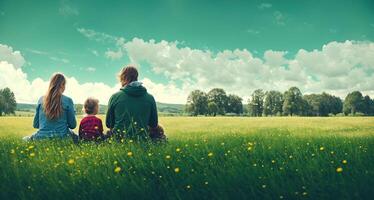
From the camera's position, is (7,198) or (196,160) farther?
(196,160)

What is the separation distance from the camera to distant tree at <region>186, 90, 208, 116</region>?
11612 cm

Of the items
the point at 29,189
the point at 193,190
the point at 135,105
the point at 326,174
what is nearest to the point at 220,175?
the point at 193,190

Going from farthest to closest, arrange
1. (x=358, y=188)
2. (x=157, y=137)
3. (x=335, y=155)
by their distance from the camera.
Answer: (x=157, y=137) → (x=335, y=155) → (x=358, y=188)

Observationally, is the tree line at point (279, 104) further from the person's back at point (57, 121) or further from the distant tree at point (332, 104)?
the person's back at point (57, 121)

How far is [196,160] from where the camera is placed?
5559 millimetres

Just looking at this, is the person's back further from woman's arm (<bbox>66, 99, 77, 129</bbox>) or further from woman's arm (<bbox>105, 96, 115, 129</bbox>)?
woman's arm (<bbox>105, 96, 115, 129</bbox>)

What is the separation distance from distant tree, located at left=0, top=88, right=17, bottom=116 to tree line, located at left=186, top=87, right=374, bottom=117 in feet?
180

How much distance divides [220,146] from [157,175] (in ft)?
7.44

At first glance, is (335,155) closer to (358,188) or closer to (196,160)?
(358,188)

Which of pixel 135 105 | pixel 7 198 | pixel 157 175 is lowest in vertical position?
pixel 7 198

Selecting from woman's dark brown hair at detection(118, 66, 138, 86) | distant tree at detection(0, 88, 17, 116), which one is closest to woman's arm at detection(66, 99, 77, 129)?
woman's dark brown hair at detection(118, 66, 138, 86)

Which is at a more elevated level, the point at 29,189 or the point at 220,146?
the point at 220,146

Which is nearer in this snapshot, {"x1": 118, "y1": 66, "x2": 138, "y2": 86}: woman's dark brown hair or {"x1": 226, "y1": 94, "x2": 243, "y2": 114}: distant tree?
{"x1": 118, "y1": 66, "x2": 138, "y2": 86}: woman's dark brown hair

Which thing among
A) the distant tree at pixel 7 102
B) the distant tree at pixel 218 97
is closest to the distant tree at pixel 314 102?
the distant tree at pixel 218 97
